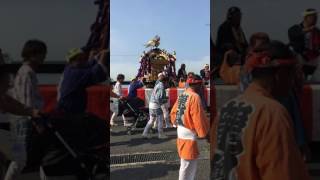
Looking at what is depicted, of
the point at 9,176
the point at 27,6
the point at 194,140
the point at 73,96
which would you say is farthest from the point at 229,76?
the point at 194,140

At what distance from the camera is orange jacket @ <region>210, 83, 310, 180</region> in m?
1.67

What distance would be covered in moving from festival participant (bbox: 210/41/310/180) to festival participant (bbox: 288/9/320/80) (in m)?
0.07

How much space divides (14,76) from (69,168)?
1.52 feet

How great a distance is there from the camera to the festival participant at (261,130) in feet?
5.49

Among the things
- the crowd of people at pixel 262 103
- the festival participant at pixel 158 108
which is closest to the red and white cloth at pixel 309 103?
the crowd of people at pixel 262 103

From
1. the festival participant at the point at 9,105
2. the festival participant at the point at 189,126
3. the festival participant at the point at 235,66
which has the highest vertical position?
the festival participant at the point at 235,66

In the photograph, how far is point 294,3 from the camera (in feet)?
6.56

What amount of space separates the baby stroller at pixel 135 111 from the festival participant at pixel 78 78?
650 centimetres

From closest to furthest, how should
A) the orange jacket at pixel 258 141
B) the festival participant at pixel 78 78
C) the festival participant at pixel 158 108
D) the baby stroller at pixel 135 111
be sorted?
the orange jacket at pixel 258 141 < the festival participant at pixel 78 78 < the festival participant at pixel 158 108 < the baby stroller at pixel 135 111

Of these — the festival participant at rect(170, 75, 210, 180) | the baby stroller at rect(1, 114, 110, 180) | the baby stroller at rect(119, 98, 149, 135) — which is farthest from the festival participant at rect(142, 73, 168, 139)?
the baby stroller at rect(1, 114, 110, 180)

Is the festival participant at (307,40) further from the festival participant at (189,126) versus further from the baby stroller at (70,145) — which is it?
the festival participant at (189,126)

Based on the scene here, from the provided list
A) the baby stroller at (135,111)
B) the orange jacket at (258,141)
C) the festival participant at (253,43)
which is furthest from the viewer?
the baby stroller at (135,111)

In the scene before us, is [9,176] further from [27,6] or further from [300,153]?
[300,153]

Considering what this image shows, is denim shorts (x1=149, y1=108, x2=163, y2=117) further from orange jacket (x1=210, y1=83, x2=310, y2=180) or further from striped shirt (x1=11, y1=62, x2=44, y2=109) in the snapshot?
orange jacket (x1=210, y1=83, x2=310, y2=180)
